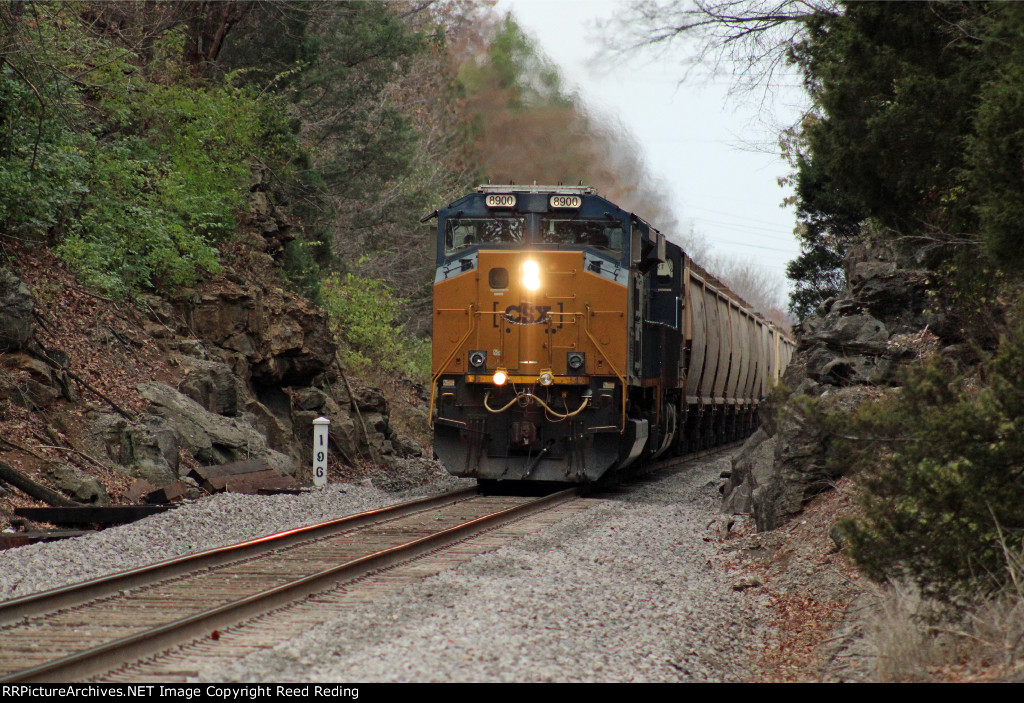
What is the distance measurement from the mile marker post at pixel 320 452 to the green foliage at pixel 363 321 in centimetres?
863

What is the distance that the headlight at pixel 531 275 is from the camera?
13781 millimetres

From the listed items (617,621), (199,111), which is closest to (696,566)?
(617,621)

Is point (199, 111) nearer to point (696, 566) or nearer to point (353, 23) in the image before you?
point (353, 23)

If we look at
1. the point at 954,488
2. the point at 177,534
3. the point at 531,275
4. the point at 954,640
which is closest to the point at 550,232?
the point at 531,275

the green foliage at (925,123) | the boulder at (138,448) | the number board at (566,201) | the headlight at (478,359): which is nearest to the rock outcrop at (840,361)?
the green foliage at (925,123)

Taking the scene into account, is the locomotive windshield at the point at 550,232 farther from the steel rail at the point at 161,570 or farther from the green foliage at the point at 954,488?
the green foliage at the point at 954,488

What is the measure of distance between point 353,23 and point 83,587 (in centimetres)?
2114

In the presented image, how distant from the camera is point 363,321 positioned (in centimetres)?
2405

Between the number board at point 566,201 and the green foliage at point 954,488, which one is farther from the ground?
the number board at point 566,201

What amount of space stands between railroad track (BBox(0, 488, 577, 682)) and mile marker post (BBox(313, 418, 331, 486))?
3.21m

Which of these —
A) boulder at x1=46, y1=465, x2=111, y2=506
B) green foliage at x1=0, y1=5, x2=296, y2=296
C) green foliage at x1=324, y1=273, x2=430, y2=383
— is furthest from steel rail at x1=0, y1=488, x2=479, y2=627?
green foliage at x1=324, y1=273, x2=430, y2=383

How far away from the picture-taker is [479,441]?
547 inches

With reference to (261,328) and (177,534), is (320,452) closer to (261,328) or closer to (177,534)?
(261,328)

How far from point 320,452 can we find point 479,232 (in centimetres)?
376
